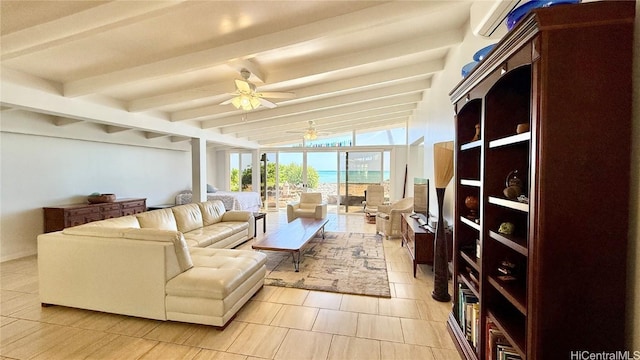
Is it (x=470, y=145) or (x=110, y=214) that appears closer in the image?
(x=470, y=145)

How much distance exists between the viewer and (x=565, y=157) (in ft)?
3.38

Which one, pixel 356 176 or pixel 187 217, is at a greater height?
pixel 356 176

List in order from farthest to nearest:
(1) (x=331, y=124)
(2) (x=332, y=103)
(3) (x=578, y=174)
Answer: (1) (x=331, y=124), (2) (x=332, y=103), (3) (x=578, y=174)

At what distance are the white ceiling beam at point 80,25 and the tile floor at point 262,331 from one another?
248cm

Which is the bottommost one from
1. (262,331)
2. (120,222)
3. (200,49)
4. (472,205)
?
(262,331)

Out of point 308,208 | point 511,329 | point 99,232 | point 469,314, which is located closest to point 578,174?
point 511,329

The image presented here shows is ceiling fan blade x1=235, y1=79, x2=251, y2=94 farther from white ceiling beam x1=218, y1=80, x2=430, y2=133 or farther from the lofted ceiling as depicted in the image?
white ceiling beam x1=218, y1=80, x2=430, y2=133

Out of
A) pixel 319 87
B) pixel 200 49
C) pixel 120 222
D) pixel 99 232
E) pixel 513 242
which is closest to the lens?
pixel 513 242

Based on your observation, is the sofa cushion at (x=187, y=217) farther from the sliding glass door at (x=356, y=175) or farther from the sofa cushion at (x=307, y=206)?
the sliding glass door at (x=356, y=175)

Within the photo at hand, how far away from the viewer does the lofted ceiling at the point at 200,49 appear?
2.16 m

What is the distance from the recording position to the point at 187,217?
4359 mm

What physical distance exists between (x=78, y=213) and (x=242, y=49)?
4.43 metres

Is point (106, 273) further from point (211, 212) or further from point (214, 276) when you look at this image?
point (211, 212)

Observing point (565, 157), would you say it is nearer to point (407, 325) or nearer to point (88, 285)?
point (407, 325)
